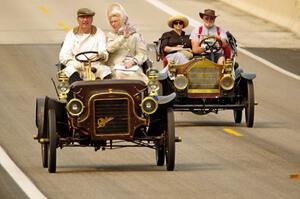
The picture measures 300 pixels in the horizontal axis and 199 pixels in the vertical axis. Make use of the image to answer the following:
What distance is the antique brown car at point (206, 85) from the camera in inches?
918

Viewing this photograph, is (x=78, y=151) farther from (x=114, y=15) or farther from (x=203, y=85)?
(x=203, y=85)

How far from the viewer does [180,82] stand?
23359 mm

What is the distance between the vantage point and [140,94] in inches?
679

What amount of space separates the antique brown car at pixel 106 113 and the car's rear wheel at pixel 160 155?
0.57 ft

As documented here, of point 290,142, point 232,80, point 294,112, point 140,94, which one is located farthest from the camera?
point 294,112

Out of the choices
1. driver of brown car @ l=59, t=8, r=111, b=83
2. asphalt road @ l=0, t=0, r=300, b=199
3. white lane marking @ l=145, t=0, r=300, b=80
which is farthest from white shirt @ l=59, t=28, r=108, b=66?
white lane marking @ l=145, t=0, r=300, b=80

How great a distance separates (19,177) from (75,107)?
109cm

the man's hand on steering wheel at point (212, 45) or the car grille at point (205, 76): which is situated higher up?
the man's hand on steering wheel at point (212, 45)

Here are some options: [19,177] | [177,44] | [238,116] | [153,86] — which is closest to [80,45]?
[153,86]

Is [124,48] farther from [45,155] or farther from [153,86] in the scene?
[45,155]

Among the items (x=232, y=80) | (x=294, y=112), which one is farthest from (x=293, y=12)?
(x=232, y=80)

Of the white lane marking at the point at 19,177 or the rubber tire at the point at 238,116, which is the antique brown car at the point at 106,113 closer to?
the white lane marking at the point at 19,177

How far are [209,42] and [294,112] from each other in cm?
258

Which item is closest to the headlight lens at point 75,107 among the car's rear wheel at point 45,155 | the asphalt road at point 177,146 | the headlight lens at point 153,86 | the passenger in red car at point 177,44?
the car's rear wheel at point 45,155
